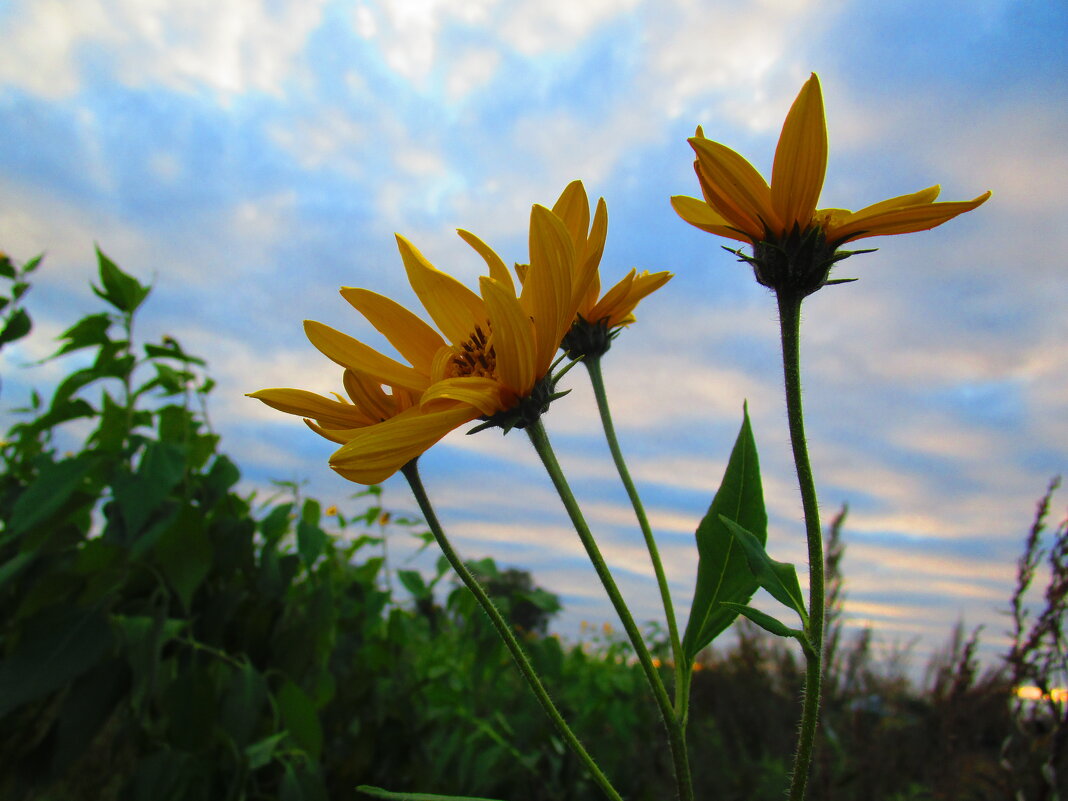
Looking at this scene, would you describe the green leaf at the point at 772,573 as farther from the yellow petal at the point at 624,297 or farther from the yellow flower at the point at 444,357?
the yellow petal at the point at 624,297

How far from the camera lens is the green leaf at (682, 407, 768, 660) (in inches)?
29.6

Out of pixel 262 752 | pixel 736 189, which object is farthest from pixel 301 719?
pixel 736 189

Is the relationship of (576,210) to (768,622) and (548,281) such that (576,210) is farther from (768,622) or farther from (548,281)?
(768,622)

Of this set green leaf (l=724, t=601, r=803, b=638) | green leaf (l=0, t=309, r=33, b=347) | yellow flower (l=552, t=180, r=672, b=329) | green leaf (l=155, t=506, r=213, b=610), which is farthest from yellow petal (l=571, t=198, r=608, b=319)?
green leaf (l=0, t=309, r=33, b=347)

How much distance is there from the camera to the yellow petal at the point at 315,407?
77 centimetres

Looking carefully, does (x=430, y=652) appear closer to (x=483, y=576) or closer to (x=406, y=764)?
(x=406, y=764)

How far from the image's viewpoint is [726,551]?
0.77 m

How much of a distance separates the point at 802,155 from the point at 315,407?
0.56 metres

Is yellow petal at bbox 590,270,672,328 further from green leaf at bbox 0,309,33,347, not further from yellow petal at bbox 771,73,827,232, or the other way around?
green leaf at bbox 0,309,33,347

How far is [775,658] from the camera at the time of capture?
4785mm

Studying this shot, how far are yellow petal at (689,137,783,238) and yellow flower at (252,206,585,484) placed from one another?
0.17 m

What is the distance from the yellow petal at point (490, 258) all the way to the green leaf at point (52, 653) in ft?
4.98

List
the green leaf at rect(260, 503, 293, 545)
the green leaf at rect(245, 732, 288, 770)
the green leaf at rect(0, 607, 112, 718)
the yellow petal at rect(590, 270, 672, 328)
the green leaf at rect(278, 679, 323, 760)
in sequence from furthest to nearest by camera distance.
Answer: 1. the green leaf at rect(260, 503, 293, 545)
2. the green leaf at rect(278, 679, 323, 760)
3. the green leaf at rect(245, 732, 288, 770)
4. the green leaf at rect(0, 607, 112, 718)
5. the yellow petal at rect(590, 270, 672, 328)

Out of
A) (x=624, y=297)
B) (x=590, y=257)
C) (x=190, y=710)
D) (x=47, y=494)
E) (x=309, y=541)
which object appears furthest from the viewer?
(x=309, y=541)
